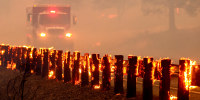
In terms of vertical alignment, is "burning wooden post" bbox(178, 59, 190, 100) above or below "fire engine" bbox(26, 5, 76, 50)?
below

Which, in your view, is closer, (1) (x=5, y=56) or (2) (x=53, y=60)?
(2) (x=53, y=60)

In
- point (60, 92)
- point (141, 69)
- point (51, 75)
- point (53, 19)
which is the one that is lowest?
point (60, 92)

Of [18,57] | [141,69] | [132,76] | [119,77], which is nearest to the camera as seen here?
[141,69]

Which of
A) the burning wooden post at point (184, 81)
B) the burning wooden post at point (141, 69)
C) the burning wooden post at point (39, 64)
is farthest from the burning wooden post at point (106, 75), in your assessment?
the burning wooden post at point (39, 64)

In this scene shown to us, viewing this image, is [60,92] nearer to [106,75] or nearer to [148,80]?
[106,75]

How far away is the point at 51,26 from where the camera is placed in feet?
83.6

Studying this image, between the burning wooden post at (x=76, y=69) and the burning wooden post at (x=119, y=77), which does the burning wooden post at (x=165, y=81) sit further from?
the burning wooden post at (x=76, y=69)

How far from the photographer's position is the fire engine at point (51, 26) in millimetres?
25438

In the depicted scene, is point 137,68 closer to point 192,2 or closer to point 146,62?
point 146,62

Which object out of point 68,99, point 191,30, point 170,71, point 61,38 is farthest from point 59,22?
point 191,30

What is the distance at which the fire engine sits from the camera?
2544 cm

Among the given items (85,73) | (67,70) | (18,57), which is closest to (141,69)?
(85,73)

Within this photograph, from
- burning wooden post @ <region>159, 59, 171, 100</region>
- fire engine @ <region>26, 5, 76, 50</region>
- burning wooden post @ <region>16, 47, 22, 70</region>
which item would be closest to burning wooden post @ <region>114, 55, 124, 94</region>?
burning wooden post @ <region>159, 59, 171, 100</region>

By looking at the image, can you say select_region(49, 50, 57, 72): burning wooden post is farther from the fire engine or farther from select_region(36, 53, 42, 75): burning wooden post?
the fire engine
